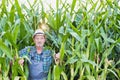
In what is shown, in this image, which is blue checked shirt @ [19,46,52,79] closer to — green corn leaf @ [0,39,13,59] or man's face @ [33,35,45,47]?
man's face @ [33,35,45,47]

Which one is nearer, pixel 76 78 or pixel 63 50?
pixel 63 50

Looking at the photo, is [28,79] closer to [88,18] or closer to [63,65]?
[63,65]

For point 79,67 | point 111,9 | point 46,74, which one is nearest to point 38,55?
point 46,74

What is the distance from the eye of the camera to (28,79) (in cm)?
256

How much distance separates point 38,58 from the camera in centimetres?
256

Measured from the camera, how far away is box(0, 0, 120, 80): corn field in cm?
237

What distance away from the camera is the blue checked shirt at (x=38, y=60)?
253cm

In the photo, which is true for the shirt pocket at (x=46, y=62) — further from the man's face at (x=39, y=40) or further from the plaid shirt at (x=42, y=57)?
the man's face at (x=39, y=40)

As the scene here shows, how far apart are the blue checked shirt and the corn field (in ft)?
0.16

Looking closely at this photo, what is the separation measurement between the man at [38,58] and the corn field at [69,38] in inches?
2.0

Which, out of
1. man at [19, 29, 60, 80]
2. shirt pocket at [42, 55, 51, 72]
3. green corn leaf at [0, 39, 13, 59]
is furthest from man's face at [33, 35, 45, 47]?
green corn leaf at [0, 39, 13, 59]

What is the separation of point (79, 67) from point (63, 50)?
8.6 inches

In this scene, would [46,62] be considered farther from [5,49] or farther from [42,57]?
[5,49]

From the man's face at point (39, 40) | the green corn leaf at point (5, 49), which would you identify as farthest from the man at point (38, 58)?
the green corn leaf at point (5, 49)
